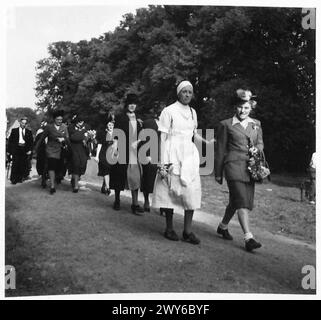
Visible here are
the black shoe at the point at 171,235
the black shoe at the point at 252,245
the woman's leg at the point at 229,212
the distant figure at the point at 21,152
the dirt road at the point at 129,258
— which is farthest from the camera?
the distant figure at the point at 21,152

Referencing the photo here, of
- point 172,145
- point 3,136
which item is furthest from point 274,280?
point 3,136

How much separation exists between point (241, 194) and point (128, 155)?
93.6 inches

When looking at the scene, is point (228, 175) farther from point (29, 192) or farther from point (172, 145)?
point (29, 192)

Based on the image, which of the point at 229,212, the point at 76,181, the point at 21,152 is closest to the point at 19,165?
the point at 21,152

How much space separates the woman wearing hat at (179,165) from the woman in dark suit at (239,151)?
17.2 inches

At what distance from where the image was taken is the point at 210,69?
10312 mm

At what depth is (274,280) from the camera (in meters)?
5.42

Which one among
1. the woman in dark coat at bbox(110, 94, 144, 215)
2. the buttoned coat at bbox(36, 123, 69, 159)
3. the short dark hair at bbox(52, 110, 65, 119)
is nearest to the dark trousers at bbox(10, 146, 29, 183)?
the buttoned coat at bbox(36, 123, 69, 159)

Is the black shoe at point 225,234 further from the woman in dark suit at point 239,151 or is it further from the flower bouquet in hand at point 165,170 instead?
the flower bouquet in hand at point 165,170

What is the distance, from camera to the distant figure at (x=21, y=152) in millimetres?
8680

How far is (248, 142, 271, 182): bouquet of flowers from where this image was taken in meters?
6.28

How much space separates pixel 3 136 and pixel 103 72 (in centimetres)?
796

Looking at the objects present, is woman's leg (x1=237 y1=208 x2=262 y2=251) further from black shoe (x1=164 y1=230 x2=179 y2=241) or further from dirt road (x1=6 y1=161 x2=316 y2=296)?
black shoe (x1=164 y1=230 x2=179 y2=241)

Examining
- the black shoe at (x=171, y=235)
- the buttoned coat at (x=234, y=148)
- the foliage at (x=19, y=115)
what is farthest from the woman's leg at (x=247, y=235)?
the foliage at (x=19, y=115)
